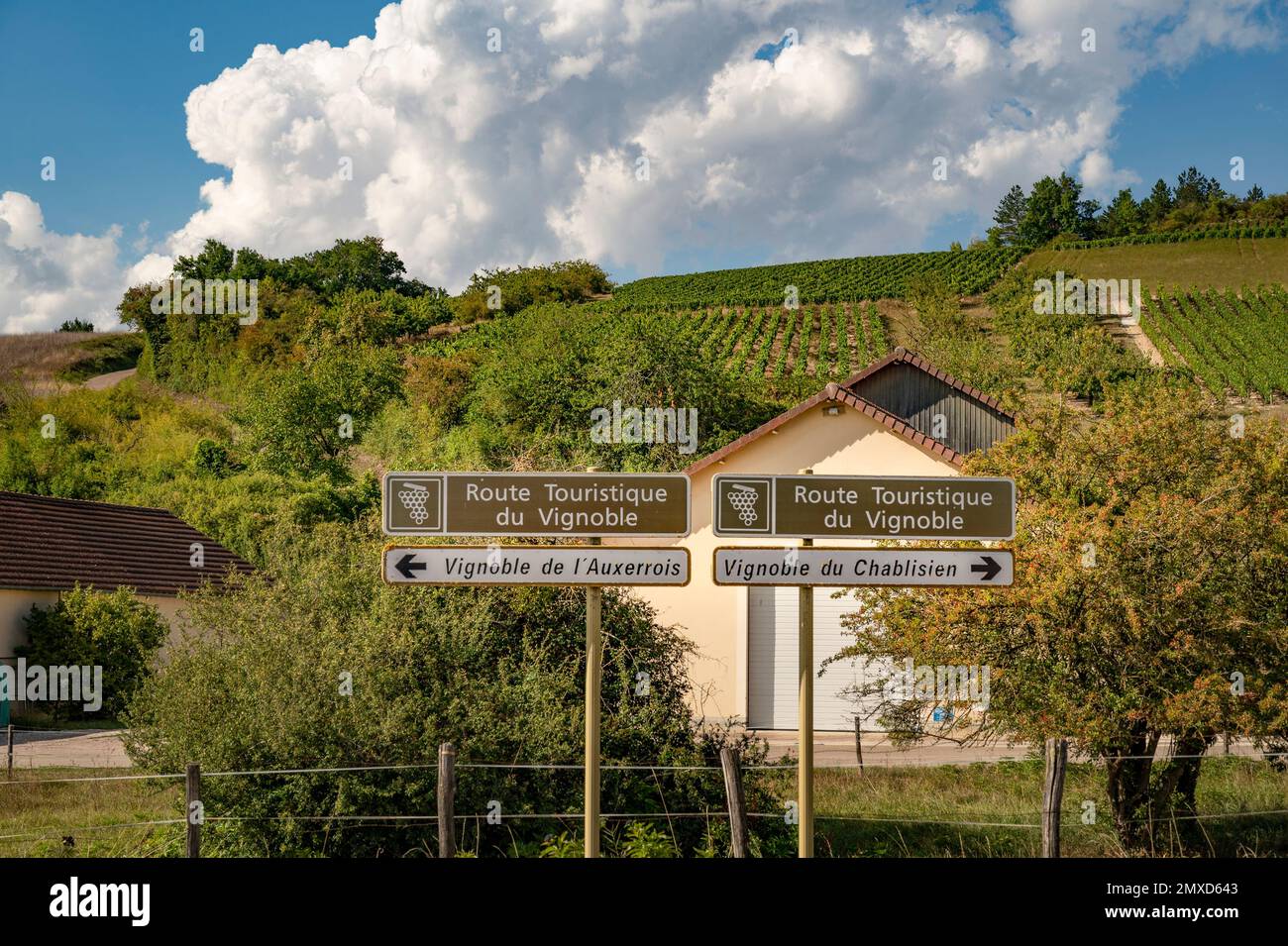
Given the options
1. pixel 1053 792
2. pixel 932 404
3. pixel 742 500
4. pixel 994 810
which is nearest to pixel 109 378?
pixel 932 404

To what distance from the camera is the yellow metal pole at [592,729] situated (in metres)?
7.39

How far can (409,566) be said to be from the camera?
24.7 ft

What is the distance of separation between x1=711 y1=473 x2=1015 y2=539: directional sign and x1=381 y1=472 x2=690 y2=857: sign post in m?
0.38

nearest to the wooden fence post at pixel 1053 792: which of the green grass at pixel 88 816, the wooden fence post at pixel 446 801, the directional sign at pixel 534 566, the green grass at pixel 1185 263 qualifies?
the directional sign at pixel 534 566

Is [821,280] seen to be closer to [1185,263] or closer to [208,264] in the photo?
[1185,263]

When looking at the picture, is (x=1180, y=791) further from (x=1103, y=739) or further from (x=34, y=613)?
(x=34, y=613)

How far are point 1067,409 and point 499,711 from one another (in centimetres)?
629

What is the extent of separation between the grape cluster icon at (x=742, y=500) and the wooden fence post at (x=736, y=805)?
2.49m

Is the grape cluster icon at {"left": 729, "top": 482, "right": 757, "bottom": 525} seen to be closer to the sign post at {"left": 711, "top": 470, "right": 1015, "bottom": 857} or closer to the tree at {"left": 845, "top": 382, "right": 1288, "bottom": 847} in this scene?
the sign post at {"left": 711, "top": 470, "right": 1015, "bottom": 857}

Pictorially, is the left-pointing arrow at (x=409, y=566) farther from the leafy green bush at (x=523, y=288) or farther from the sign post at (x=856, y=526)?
the leafy green bush at (x=523, y=288)

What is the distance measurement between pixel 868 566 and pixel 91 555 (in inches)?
982

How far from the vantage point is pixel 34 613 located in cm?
2491

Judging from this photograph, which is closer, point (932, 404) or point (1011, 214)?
Answer: point (932, 404)

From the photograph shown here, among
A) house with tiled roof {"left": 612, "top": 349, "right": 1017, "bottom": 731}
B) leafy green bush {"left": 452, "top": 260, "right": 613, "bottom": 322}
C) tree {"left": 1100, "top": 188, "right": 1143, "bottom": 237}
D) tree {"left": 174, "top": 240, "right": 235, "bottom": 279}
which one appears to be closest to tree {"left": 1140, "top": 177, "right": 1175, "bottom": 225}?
tree {"left": 1100, "top": 188, "right": 1143, "bottom": 237}
